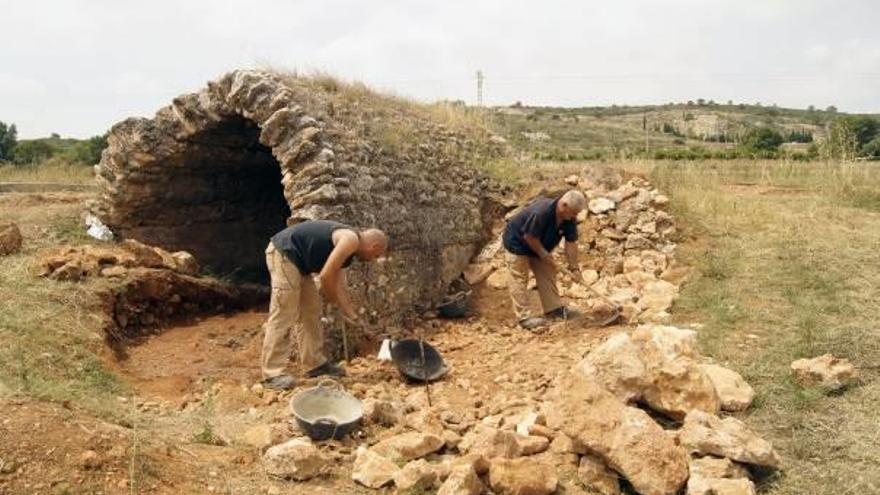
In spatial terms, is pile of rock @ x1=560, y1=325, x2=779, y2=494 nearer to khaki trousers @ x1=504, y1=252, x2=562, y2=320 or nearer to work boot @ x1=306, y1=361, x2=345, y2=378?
work boot @ x1=306, y1=361, x2=345, y2=378

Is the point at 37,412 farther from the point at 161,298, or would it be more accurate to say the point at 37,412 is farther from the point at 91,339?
the point at 161,298

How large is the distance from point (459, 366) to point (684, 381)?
2134 mm

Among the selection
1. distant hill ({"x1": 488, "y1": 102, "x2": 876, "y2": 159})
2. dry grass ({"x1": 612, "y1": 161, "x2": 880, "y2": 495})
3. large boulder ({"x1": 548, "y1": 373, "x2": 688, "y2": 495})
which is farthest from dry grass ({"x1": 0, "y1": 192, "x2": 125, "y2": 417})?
distant hill ({"x1": 488, "y1": 102, "x2": 876, "y2": 159})

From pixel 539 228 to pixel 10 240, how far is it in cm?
583

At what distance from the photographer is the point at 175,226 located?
378 inches

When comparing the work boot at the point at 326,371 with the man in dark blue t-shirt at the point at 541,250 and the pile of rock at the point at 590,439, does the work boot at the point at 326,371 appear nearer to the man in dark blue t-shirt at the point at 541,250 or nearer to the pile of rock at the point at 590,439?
the pile of rock at the point at 590,439

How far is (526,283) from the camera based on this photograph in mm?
7461

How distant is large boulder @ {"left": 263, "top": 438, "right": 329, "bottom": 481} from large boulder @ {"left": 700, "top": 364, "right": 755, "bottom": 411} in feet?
8.07

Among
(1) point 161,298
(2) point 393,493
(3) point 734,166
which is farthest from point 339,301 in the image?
(3) point 734,166

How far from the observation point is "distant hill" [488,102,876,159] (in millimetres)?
32438

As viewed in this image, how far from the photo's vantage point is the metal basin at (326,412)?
4363mm

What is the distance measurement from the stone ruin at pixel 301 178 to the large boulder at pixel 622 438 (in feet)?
10.4

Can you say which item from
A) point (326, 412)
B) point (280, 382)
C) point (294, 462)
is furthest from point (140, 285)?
point (294, 462)

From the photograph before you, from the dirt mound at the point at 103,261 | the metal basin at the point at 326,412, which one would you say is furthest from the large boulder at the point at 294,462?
the dirt mound at the point at 103,261
